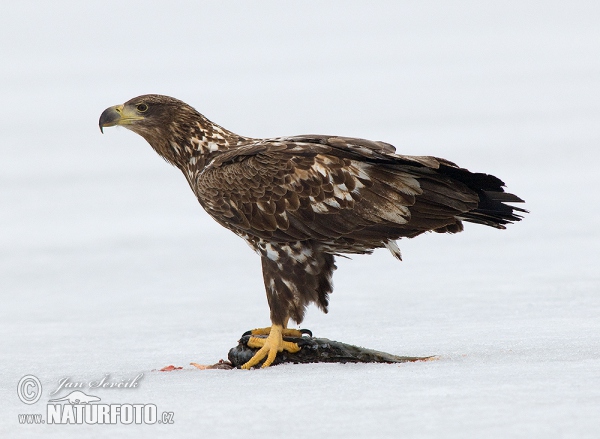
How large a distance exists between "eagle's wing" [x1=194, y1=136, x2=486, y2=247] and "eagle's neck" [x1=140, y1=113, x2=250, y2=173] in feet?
1.68

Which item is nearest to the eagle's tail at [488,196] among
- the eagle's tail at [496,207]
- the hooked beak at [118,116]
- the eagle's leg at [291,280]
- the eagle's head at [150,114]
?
the eagle's tail at [496,207]

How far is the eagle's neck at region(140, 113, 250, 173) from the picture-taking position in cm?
770

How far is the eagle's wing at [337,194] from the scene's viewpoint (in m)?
7.02

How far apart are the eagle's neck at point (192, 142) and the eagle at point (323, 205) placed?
0.40m

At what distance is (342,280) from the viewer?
10727 millimetres

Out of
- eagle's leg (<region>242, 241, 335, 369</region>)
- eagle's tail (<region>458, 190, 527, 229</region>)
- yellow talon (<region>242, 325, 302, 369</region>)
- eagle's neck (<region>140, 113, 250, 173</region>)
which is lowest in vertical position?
yellow talon (<region>242, 325, 302, 369</region>)

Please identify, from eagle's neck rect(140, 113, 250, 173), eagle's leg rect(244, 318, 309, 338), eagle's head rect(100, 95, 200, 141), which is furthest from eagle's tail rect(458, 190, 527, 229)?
eagle's head rect(100, 95, 200, 141)

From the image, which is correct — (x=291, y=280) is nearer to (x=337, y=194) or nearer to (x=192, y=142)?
(x=337, y=194)

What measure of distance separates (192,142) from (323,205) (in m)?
1.16

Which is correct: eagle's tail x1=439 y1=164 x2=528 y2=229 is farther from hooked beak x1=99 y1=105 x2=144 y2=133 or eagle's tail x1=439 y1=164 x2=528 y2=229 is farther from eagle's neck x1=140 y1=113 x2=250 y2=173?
hooked beak x1=99 y1=105 x2=144 y2=133

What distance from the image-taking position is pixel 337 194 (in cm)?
707

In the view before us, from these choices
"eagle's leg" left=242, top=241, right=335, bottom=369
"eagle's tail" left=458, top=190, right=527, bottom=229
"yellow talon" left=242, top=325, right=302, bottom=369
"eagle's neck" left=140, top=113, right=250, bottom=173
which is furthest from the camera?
"eagle's neck" left=140, top=113, right=250, bottom=173

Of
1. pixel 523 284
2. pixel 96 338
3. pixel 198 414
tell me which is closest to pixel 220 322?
pixel 96 338

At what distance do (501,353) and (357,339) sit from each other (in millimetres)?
1619
